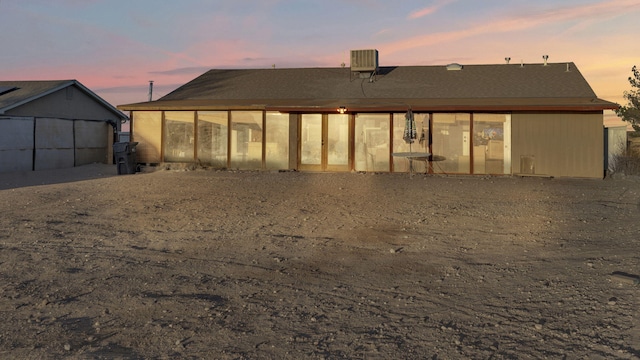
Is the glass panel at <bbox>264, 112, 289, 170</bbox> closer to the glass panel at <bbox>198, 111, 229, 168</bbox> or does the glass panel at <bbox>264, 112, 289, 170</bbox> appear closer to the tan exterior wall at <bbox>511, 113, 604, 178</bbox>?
the glass panel at <bbox>198, 111, 229, 168</bbox>

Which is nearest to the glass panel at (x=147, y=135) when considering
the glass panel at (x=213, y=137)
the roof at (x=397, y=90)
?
the roof at (x=397, y=90)

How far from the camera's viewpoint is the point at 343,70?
23.7m

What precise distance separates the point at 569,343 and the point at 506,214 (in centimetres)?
607

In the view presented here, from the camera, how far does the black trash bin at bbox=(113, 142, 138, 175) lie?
18578 mm

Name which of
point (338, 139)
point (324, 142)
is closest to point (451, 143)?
point (338, 139)

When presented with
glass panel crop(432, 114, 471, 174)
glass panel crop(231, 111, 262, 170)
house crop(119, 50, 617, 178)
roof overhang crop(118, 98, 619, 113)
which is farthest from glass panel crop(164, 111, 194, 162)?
glass panel crop(432, 114, 471, 174)

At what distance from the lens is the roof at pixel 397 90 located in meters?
17.8

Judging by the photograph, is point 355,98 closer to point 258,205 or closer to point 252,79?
point 252,79

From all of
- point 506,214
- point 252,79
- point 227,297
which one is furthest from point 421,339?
point 252,79

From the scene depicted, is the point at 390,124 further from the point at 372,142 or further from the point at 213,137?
the point at 213,137

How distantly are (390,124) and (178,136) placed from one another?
8.36 meters

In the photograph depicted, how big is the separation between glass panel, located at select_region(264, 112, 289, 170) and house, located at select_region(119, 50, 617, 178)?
0.04 meters

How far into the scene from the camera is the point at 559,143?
17328mm

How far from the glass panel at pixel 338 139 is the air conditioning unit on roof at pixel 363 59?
4.20 metres
